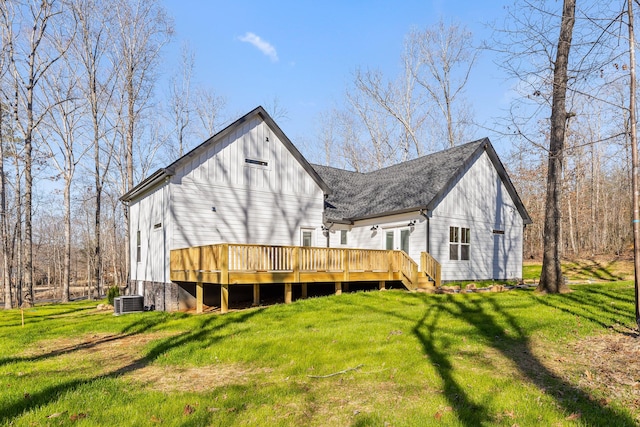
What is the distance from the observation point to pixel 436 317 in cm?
927

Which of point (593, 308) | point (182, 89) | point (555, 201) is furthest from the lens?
point (182, 89)

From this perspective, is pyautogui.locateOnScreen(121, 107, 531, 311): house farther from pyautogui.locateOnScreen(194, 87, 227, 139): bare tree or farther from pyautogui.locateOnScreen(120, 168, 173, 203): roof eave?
pyautogui.locateOnScreen(194, 87, 227, 139): bare tree

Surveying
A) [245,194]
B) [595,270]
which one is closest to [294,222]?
[245,194]

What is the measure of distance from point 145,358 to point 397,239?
463 inches

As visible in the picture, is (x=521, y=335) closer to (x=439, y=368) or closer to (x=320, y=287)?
(x=439, y=368)

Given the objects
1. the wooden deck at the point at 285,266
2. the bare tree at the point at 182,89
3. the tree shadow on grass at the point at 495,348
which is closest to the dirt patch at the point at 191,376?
the tree shadow on grass at the point at 495,348

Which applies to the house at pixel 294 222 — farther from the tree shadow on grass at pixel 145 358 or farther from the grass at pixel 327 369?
the grass at pixel 327 369

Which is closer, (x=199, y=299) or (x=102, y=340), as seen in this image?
(x=102, y=340)

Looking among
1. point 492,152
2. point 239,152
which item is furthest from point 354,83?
point 239,152

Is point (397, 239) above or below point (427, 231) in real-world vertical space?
below

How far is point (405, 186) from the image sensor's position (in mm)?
18109

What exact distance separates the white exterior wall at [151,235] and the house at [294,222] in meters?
0.04

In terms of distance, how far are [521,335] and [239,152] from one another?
11222 millimetres

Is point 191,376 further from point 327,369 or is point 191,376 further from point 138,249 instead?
point 138,249
